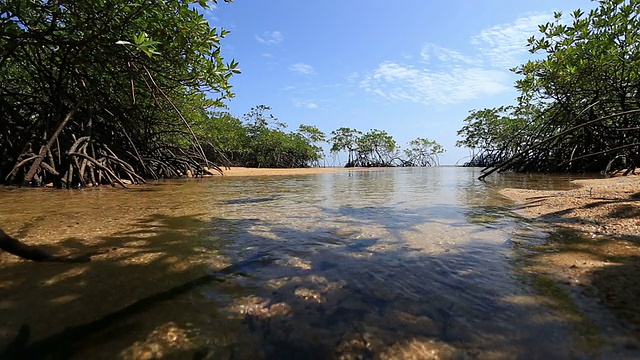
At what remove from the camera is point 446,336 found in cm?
122

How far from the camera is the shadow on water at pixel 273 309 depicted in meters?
1.15

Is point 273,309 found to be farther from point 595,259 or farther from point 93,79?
point 93,79

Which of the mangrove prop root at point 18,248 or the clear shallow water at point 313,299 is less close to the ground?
the mangrove prop root at point 18,248

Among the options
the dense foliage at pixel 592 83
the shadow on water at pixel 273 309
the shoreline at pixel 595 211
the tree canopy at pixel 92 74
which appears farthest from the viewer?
the dense foliage at pixel 592 83

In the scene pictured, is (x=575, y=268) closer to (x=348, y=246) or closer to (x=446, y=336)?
(x=446, y=336)

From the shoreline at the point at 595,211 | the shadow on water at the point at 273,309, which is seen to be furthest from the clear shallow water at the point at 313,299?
the shoreline at the point at 595,211

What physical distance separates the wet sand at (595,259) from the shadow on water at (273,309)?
0.72ft

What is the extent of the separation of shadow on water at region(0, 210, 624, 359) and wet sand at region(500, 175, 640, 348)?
0.72 feet

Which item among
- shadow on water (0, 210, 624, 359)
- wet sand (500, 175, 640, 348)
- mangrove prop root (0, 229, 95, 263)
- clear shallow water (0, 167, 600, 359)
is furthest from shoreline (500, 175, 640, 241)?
mangrove prop root (0, 229, 95, 263)

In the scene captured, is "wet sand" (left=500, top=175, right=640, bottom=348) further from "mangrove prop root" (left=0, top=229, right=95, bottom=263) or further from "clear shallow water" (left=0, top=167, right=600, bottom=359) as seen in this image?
"mangrove prop root" (left=0, top=229, right=95, bottom=263)

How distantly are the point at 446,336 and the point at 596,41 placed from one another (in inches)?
317

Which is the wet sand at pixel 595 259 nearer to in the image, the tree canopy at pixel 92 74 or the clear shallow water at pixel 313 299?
the clear shallow water at pixel 313 299

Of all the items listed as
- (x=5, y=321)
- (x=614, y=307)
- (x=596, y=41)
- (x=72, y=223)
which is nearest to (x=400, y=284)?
(x=614, y=307)

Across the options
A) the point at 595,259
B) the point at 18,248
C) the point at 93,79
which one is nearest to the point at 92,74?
the point at 93,79
